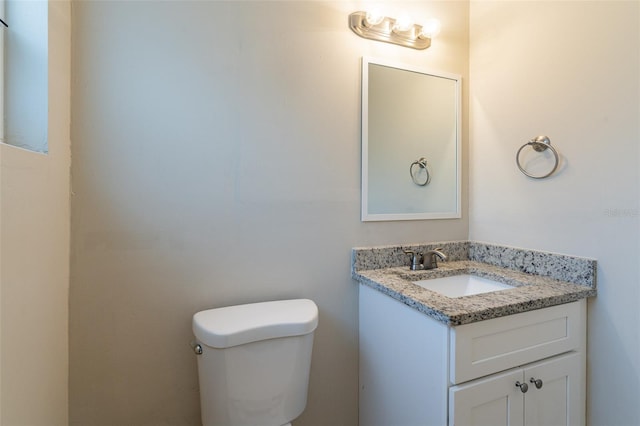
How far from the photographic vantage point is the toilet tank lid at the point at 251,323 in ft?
3.06

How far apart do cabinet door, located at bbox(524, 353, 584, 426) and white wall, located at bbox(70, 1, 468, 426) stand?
66 centimetres

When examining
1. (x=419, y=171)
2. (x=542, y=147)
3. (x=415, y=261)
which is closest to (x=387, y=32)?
(x=419, y=171)

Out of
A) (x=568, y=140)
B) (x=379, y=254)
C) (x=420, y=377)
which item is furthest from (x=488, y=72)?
(x=420, y=377)

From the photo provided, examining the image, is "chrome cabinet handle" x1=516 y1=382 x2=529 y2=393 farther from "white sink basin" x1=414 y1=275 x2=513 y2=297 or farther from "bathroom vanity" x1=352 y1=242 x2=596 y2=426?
"white sink basin" x1=414 y1=275 x2=513 y2=297

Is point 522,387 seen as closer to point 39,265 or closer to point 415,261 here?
point 415,261

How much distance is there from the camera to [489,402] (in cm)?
89

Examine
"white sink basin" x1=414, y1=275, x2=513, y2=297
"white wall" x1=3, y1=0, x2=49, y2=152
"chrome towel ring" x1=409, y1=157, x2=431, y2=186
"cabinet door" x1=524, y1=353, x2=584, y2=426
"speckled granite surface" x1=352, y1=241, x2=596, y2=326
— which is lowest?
"cabinet door" x1=524, y1=353, x2=584, y2=426

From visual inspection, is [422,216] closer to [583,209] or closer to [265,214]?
[583,209]

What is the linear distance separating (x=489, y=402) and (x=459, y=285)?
0.55 metres

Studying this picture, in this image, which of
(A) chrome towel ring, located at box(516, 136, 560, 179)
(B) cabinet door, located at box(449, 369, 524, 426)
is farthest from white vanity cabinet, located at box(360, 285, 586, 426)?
(A) chrome towel ring, located at box(516, 136, 560, 179)

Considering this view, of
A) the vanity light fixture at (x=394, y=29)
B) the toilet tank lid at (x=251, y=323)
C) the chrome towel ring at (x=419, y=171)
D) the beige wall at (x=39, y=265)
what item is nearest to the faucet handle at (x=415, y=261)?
the chrome towel ring at (x=419, y=171)

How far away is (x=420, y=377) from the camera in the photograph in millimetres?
957

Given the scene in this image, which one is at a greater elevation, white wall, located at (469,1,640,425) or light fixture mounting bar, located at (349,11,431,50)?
light fixture mounting bar, located at (349,11,431,50)

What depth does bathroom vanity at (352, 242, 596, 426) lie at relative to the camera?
863 millimetres
